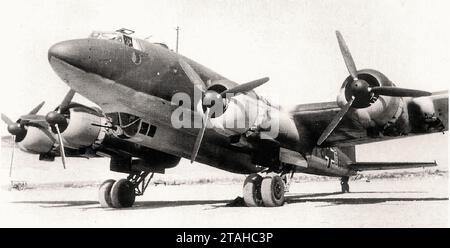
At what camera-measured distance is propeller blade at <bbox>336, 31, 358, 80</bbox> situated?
398 inches

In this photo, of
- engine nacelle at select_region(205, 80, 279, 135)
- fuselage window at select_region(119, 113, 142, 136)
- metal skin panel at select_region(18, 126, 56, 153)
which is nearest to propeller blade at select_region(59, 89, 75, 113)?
metal skin panel at select_region(18, 126, 56, 153)

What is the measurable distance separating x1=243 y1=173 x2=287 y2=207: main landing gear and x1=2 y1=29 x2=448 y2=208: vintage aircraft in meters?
0.03

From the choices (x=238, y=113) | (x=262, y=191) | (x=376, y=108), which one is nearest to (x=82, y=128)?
Result: (x=238, y=113)

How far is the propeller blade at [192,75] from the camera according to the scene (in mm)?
9914

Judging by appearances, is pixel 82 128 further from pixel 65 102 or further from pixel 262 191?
pixel 262 191

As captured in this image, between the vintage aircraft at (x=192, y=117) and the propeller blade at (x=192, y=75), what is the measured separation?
23 mm

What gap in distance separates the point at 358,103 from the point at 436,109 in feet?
6.76

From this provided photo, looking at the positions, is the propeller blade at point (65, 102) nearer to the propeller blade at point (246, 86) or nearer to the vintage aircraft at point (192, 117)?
the vintage aircraft at point (192, 117)

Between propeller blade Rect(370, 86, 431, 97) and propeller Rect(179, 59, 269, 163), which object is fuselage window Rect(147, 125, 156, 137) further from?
propeller blade Rect(370, 86, 431, 97)

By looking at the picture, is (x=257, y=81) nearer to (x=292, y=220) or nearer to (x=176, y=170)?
(x=292, y=220)

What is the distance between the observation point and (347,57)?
10.2 m

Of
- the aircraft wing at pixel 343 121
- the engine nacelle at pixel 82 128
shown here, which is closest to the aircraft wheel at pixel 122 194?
the engine nacelle at pixel 82 128

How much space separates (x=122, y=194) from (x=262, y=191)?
3.87 meters

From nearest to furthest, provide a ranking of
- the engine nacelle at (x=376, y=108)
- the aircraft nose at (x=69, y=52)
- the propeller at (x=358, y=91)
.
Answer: the aircraft nose at (x=69, y=52), the propeller at (x=358, y=91), the engine nacelle at (x=376, y=108)
